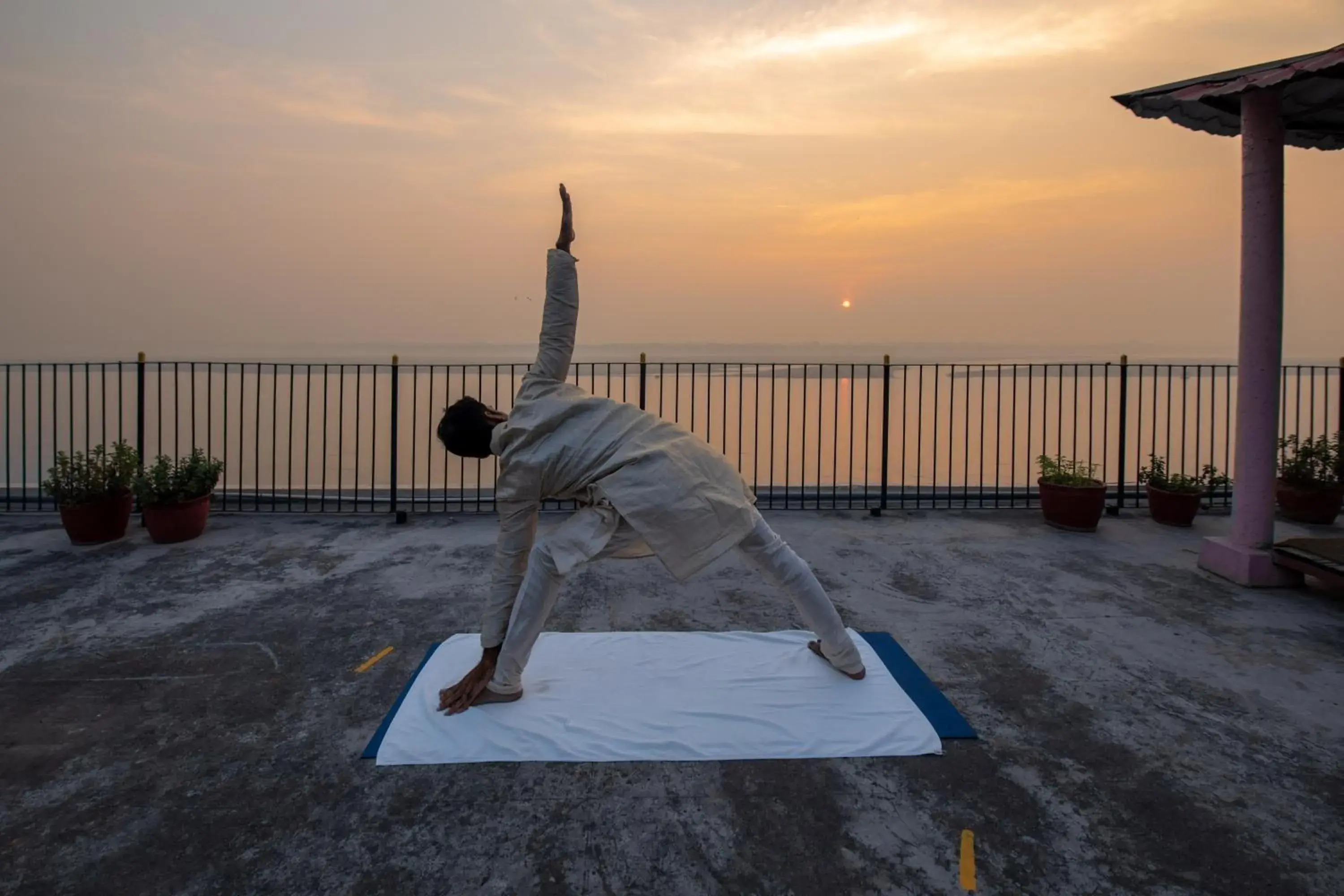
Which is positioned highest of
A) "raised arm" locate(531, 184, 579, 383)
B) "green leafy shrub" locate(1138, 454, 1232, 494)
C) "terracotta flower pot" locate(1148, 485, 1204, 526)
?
"raised arm" locate(531, 184, 579, 383)

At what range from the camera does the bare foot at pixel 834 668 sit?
3254mm

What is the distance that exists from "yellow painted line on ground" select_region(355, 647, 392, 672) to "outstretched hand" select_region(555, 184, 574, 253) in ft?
7.31

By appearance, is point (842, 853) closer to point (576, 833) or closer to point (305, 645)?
point (576, 833)

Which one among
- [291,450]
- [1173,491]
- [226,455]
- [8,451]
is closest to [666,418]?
[291,450]

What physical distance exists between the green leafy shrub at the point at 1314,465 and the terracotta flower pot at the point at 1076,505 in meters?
1.98

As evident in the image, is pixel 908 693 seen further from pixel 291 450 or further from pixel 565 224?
pixel 291 450

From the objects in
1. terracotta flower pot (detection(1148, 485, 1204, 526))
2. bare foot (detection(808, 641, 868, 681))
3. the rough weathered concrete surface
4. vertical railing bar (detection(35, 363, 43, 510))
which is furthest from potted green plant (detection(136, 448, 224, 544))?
terracotta flower pot (detection(1148, 485, 1204, 526))

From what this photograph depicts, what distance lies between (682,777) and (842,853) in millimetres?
624

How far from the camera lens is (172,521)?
19.4 ft

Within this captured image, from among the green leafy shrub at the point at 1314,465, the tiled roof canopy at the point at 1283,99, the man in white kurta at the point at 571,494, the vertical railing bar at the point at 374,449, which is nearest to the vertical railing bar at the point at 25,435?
the vertical railing bar at the point at 374,449

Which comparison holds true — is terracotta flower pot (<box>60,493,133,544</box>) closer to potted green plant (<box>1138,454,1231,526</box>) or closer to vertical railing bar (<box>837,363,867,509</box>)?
vertical railing bar (<box>837,363,867,509</box>)

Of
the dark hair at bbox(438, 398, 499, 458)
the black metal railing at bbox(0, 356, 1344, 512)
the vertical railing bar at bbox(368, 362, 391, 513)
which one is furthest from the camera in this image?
the black metal railing at bbox(0, 356, 1344, 512)

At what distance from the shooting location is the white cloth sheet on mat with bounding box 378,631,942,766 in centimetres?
267

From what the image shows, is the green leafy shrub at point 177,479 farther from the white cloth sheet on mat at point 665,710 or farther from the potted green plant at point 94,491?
the white cloth sheet on mat at point 665,710
